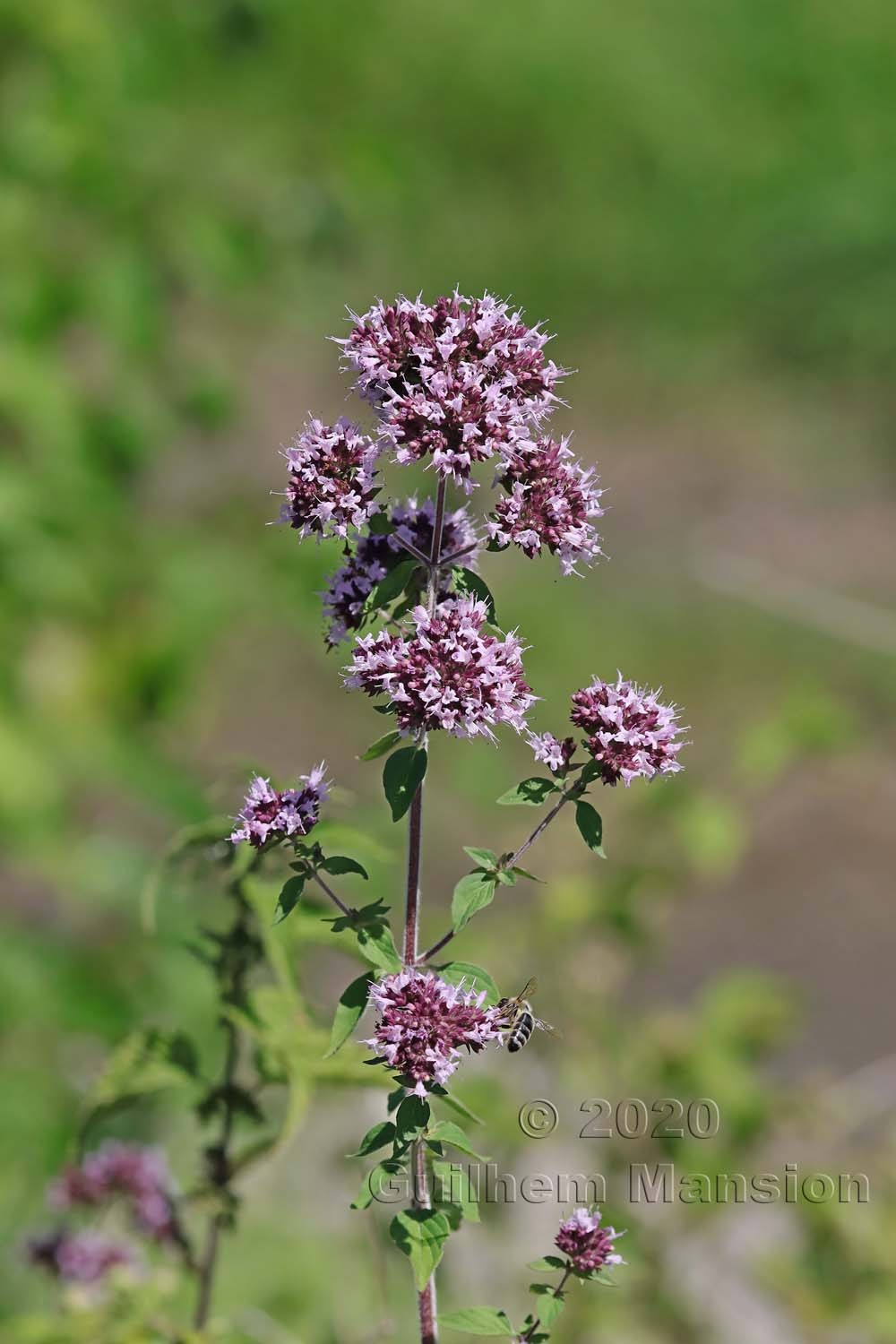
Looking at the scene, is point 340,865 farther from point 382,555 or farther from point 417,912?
point 382,555

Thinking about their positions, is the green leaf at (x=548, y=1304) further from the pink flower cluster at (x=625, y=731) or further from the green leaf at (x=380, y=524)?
the green leaf at (x=380, y=524)

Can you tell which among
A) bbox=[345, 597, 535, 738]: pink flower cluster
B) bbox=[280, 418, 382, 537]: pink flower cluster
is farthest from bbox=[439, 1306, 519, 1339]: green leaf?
bbox=[280, 418, 382, 537]: pink flower cluster

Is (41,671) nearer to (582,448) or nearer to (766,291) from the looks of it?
(582,448)

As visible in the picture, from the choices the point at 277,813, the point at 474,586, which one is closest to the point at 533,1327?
the point at 277,813

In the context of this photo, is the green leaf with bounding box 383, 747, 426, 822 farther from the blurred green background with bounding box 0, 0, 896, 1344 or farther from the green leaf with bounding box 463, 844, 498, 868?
the blurred green background with bounding box 0, 0, 896, 1344

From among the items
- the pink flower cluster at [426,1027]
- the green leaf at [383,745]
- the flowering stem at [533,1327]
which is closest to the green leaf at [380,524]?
the green leaf at [383,745]

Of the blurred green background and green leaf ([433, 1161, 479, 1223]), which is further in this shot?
the blurred green background
